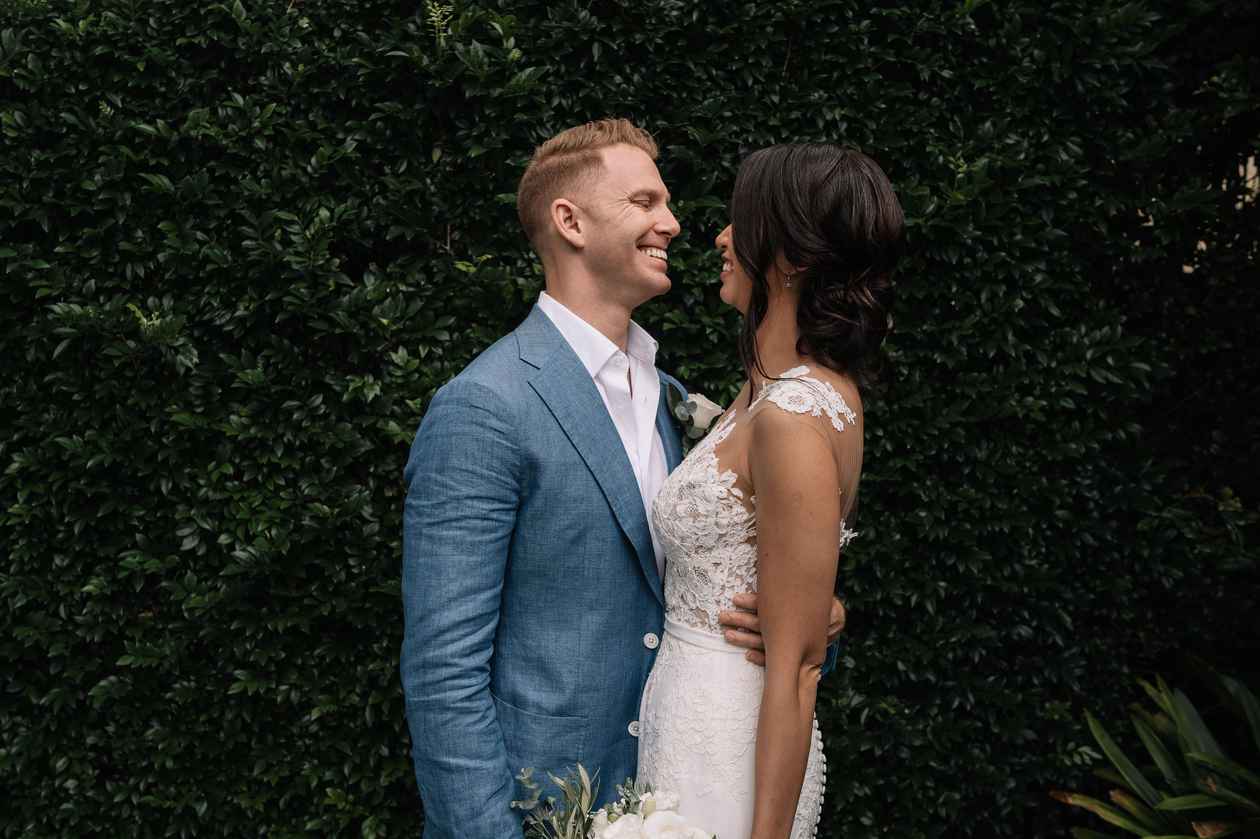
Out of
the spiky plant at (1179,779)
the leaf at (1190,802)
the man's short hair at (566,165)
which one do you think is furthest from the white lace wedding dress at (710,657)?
the spiky plant at (1179,779)

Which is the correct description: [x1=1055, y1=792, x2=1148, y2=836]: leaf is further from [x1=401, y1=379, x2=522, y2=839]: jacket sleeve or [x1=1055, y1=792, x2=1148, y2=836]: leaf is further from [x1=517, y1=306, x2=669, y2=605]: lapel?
[x1=401, y1=379, x2=522, y2=839]: jacket sleeve

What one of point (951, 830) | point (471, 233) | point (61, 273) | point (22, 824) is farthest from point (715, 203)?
point (22, 824)

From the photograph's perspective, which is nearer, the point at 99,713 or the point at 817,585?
the point at 817,585

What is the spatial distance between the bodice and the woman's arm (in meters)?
0.11

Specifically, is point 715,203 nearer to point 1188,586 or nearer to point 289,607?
point 289,607

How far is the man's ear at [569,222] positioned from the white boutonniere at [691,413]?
527 mm

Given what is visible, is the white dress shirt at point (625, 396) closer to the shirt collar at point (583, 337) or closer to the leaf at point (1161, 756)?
the shirt collar at point (583, 337)

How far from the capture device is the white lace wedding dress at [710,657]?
6.94ft

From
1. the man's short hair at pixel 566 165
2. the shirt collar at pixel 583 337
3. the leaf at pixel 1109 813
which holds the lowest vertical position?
the leaf at pixel 1109 813

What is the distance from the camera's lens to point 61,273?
3252 mm

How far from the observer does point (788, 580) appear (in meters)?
1.99

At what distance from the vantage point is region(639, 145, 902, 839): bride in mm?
1998

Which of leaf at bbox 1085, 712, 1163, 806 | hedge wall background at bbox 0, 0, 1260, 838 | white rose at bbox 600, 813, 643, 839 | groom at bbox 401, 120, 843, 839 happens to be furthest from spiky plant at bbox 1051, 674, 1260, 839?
white rose at bbox 600, 813, 643, 839

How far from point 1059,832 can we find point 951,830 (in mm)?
458
